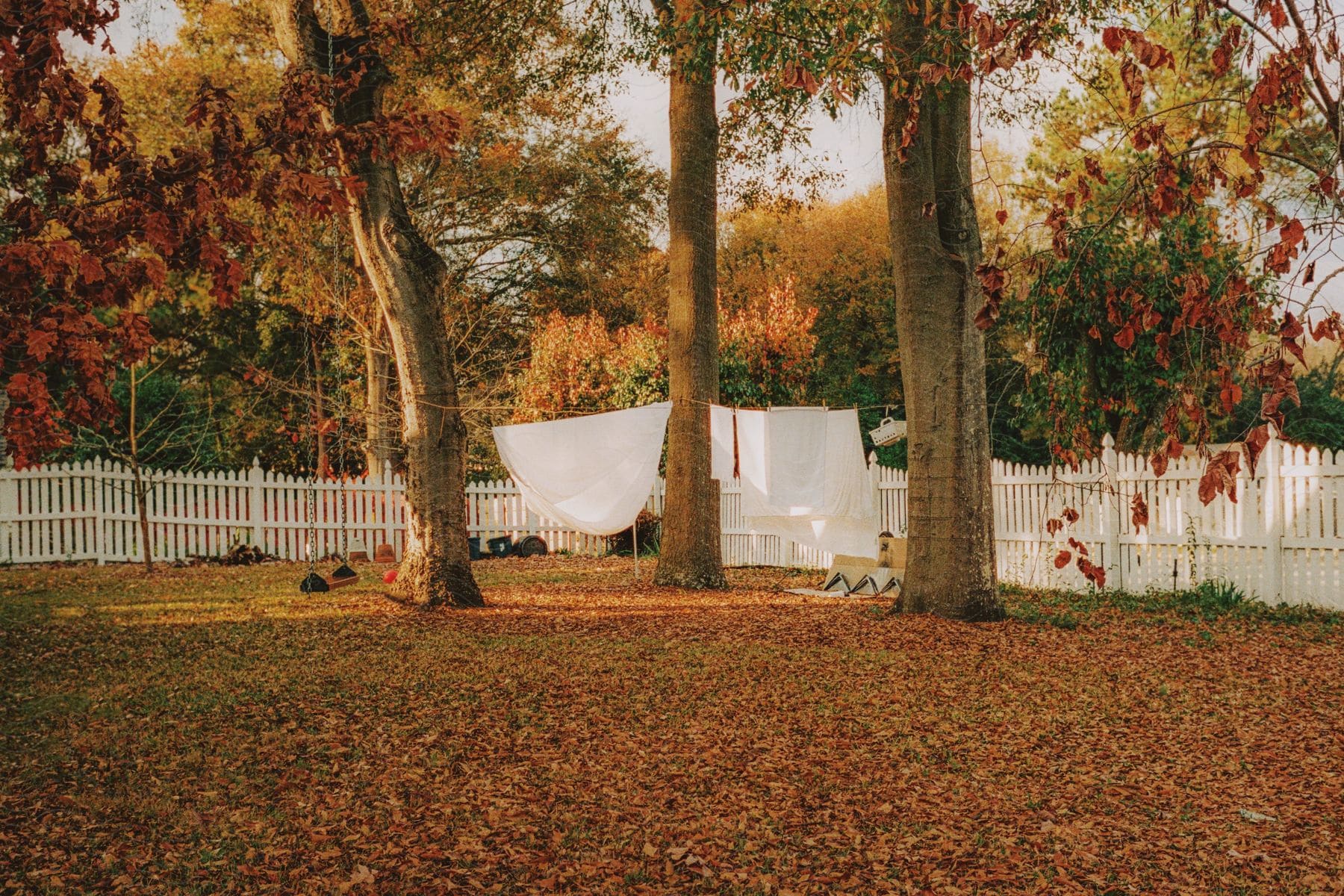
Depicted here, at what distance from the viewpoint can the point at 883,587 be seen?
10.4 m

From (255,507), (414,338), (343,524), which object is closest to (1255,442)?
(414,338)

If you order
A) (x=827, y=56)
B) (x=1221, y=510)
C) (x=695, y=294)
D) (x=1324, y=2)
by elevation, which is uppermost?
(x=827, y=56)

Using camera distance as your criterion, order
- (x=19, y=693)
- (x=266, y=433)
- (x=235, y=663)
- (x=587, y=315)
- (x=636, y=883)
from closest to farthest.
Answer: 1. (x=636, y=883)
2. (x=19, y=693)
3. (x=235, y=663)
4. (x=587, y=315)
5. (x=266, y=433)

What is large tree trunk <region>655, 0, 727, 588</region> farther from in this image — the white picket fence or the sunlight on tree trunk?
the sunlight on tree trunk

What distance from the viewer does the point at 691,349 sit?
35.6 ft

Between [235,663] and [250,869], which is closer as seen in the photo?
[250,869]

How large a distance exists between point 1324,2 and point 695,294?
8940 mm

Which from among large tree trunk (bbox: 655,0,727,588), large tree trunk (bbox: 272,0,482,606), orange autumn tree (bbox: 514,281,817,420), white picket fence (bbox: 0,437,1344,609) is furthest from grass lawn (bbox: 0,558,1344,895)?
orange autumn tree (bbox: 514,281,817,420)

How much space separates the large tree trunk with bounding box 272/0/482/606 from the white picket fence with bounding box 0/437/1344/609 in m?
4.75

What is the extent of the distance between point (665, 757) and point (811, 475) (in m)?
6.11

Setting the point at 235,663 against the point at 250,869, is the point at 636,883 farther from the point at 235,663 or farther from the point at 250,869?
the point at 235,663

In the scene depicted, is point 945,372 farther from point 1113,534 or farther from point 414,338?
point 414,338

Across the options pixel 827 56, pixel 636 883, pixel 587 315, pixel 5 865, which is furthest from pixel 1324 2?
pixel 587 315

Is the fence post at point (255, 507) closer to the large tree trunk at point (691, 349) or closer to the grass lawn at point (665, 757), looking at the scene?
the grass lawn at point (665, 757)
